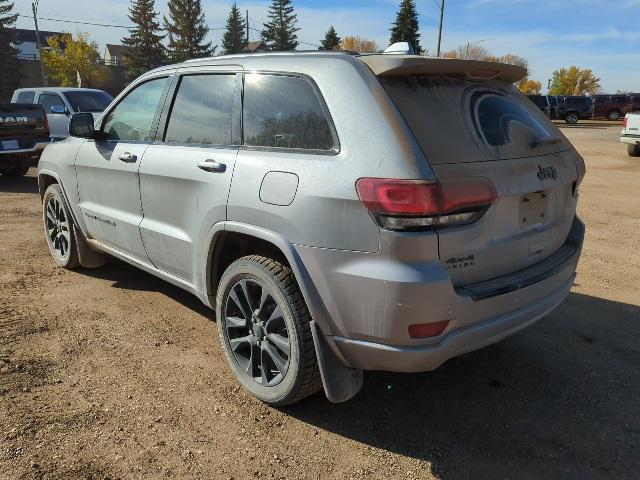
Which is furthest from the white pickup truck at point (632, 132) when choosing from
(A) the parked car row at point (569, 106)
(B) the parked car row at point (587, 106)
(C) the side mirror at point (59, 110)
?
(A) the parked car row at point (569, 106)

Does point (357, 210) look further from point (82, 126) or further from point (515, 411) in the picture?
point (82, 126)

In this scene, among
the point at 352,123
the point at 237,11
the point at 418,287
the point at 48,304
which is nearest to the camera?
the point at 418,287

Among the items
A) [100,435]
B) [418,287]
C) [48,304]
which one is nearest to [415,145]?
[418,287]

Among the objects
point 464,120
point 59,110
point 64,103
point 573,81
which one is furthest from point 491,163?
point 573,81

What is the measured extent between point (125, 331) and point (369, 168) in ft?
8.05

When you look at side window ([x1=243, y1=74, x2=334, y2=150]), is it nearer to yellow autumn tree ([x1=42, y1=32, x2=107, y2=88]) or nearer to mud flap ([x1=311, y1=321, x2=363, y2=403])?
mud flap ([x1=311, y1=321, x2=363, y2=403])

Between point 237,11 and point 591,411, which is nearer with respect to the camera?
point 591,411

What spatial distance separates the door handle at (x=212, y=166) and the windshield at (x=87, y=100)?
10469 millimetres

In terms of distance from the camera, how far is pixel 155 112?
3857mm

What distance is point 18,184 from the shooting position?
11172 mm

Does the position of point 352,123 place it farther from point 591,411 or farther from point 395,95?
point 591,411

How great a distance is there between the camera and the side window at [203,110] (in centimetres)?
326

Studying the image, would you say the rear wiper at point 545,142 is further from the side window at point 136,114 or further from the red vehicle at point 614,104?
the red vehicle at point 614,104

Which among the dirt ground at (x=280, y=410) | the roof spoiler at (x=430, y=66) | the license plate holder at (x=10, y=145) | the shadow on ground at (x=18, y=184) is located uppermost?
the roof spoiler at (x=430, y=66)
